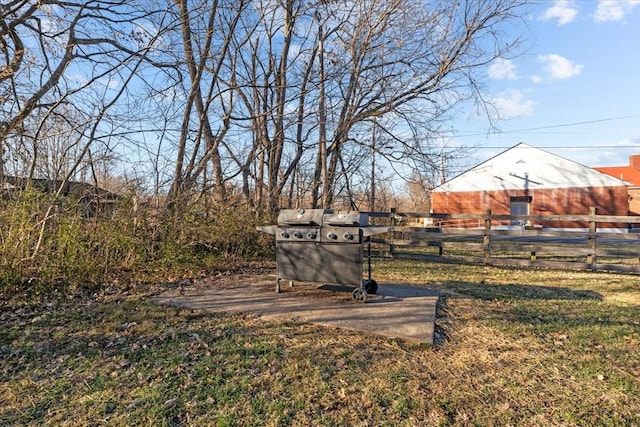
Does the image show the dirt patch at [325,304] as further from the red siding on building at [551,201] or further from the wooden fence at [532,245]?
the red siding on building at [551,201]

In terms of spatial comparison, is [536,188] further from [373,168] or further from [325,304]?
[325,304]

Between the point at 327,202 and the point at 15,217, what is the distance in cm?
875

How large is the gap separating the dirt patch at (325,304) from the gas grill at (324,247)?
0.31 meters

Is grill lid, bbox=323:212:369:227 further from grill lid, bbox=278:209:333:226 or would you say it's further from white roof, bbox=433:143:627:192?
white roof, bbox=433:143:627:192

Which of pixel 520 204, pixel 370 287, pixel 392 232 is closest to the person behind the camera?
pixel 370 287

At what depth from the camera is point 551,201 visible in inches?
989

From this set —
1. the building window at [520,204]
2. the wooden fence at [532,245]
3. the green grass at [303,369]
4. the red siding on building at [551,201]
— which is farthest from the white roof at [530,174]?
the green grass at [303,369]

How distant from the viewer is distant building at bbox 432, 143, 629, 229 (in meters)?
23.6

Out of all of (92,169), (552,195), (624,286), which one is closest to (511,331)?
(624,286)

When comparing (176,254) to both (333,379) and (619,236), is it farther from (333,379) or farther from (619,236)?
(619,236)

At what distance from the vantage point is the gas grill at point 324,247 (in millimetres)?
4793

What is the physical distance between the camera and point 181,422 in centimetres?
230

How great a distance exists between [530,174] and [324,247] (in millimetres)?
25656

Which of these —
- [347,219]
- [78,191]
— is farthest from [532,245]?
[78,191]
